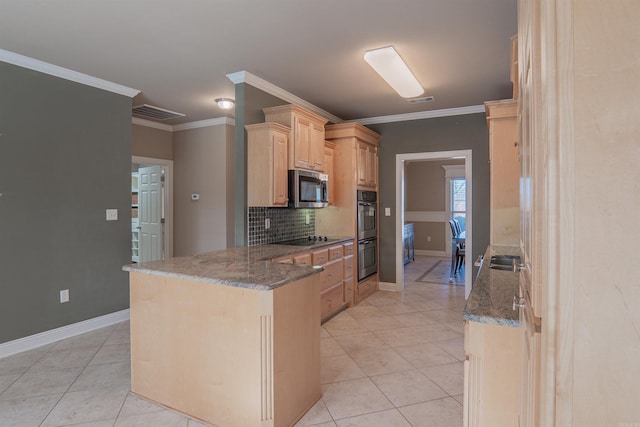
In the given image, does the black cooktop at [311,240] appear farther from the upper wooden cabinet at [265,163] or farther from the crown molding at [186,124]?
the crown molding at [186,124]

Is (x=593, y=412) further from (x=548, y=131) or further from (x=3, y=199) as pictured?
(x=3, y=199)

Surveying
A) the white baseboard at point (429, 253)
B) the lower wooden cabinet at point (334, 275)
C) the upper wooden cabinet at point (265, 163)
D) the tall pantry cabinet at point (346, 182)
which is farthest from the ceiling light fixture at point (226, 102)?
the white baseboard at point (429, 253)

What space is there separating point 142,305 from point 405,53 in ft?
9.84

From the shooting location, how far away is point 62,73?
A: 3.53 m

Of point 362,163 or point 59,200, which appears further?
point 362,163

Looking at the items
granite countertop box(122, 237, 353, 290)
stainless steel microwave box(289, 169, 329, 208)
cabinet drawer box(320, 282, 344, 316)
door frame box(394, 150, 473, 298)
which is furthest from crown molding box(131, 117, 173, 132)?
cabinet drawer box(320, 282, 344, 316)

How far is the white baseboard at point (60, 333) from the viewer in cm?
315

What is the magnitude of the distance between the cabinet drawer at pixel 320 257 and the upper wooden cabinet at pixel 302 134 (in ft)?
3.18

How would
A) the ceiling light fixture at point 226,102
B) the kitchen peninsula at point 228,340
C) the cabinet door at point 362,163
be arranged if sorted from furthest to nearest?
1. the cabinet door at point 362,163
2. the ceiling light fixture at point 226,102
3. the kitchen peninsula at point 228,340

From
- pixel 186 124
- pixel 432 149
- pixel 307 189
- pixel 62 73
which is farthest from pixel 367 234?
pixel 62 73

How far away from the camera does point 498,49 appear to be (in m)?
3.18

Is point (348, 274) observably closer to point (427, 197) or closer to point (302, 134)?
point (302, 134)

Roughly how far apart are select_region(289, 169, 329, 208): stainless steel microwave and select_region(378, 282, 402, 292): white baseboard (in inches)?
72.9

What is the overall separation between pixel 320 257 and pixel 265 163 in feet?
3.88
